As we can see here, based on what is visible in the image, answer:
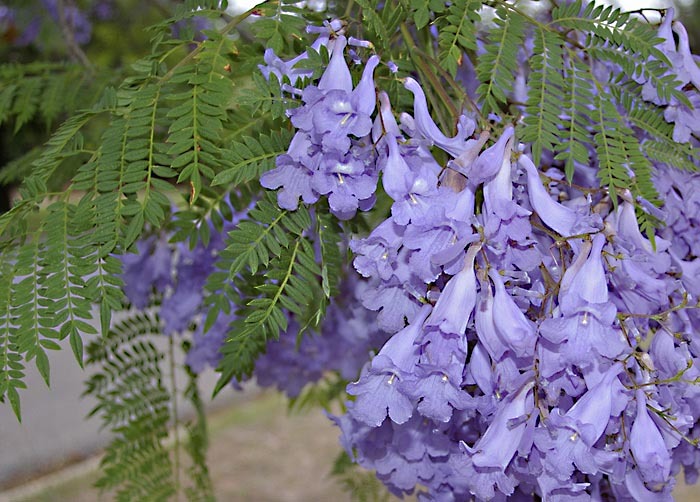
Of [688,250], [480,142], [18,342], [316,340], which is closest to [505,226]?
[480,142]

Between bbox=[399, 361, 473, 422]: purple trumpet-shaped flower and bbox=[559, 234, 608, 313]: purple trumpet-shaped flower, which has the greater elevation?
bbox=[559, 234, 608, 313]: purple trumpet-shaped flower

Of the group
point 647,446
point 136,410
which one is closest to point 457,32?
point 647,446

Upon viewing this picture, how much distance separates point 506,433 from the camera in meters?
0.68

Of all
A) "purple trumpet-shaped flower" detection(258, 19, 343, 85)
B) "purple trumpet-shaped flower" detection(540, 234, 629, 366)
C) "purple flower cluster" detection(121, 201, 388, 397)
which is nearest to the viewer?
"purple trumpet-shaped flower" detection(540, 234, 629, 366)

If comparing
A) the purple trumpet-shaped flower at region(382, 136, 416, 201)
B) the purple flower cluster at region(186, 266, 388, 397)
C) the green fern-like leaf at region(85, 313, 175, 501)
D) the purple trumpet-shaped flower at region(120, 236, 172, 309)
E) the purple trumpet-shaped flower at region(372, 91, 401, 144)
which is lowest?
the green fern-like leaf at region(85, 313, 175, 501)

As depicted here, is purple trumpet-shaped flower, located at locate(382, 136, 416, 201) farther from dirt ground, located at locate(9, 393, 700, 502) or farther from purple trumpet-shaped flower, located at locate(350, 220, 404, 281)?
dirt ground, located at locate(9, 393, 700, 502)

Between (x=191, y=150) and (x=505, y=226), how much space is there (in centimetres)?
33

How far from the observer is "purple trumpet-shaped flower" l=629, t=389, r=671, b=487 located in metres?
0.69

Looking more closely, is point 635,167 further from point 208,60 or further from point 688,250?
point 208,60

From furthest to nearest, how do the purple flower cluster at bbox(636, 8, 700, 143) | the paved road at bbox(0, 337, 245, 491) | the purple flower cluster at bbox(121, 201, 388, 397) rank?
the paved road at bbox(0, 337, 245, 491) < the purple flower cluster at bbox(121, 201, 388, 397) < the purple flower cluster at bbox(636, 8, 700, 143)

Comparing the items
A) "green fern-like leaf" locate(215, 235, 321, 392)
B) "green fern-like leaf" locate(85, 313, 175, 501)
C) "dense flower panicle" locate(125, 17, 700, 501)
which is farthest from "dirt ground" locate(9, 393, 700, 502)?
"dense flower panicle" locate(125, 17, 700, 501)

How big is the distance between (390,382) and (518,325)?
0.45 feet

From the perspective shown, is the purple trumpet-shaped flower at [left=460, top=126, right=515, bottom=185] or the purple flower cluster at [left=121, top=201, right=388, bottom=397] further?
the purple flower cluster at [left=121, top=201, right=388, bottom=397]

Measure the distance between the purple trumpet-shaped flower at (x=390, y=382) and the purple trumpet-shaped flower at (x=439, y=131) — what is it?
0.48 ft
